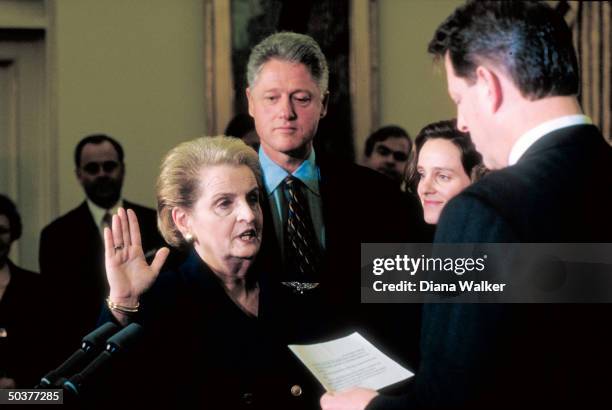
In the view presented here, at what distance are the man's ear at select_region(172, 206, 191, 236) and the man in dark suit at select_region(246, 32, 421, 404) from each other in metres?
0.25

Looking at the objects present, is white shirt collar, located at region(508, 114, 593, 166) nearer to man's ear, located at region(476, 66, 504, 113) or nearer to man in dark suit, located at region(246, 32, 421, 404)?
man's ear, located at region(476, 66, 504, 113)

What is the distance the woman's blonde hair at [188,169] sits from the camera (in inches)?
99.1

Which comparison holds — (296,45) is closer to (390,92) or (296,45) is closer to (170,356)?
(170,356)

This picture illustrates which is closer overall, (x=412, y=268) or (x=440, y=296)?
(x=440, y=296)

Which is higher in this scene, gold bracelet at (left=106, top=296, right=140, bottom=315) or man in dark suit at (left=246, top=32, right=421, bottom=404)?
man in dark suit at (left=246, top=32, right=421, bottom=404)

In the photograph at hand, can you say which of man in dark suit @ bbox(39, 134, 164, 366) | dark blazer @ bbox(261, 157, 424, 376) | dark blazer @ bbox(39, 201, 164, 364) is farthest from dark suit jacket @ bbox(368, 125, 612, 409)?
man in dark suit @ bbox(39, 134, 164, 366)

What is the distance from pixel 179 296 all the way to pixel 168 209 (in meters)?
0.26

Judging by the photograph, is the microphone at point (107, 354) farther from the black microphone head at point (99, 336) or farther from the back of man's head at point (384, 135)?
the back of man's head at point (384, 135)

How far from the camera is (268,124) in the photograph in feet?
9.05

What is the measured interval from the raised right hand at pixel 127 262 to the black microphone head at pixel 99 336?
503mm

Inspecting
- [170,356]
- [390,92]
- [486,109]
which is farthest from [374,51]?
[486,109]

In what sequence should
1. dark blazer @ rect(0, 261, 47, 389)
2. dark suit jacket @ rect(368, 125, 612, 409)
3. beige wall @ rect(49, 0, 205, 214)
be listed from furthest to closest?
1. beige wall @ rect(49, 0, 205, 214)
2. dark blazer @ rect(0, 261, 47, 389)
3. dark suit jacket @ rect(368, 125, 612, 409)

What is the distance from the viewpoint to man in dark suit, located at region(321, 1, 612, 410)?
58.8 inches

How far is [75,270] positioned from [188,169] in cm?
178
